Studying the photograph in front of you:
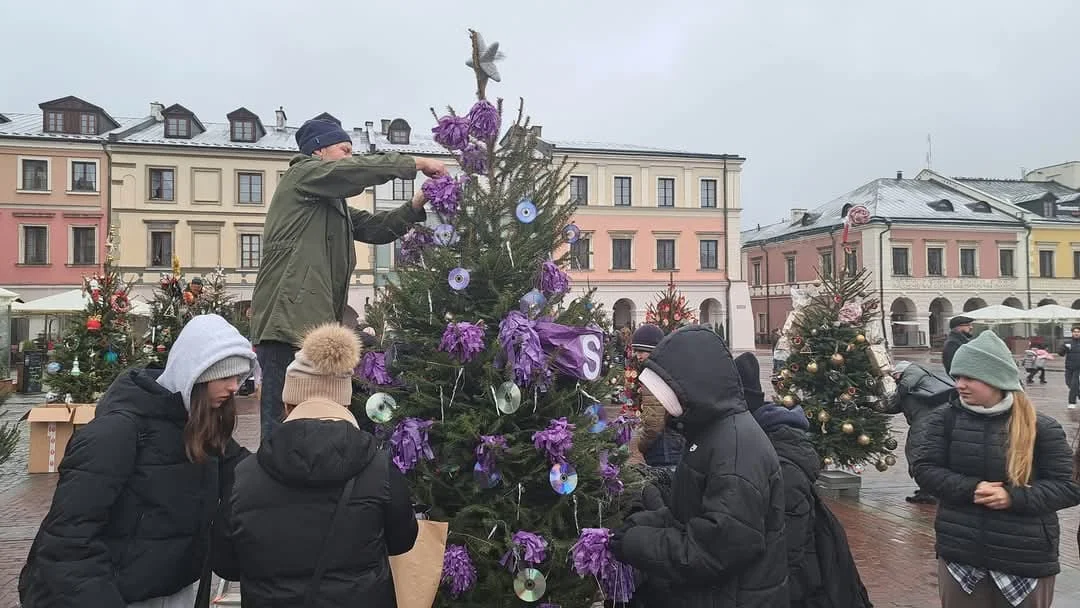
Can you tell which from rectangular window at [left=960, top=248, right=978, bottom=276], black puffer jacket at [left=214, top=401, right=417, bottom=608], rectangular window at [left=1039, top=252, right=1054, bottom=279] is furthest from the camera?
rectangular window at [left=1039, top=252, right=1054, bottom=279]

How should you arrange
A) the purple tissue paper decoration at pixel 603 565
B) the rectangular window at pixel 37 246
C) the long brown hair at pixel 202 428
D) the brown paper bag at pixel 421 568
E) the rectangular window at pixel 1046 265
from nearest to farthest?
the long brown hair at pixel 202 428 → the brown paper bag at pixel 421 568 → the purple tissue paper decoration at pixel 603 565 → the rectangular window at pixel 37 246 → the rectangular window at pixel 1046 265

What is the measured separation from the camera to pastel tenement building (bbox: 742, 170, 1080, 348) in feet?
155

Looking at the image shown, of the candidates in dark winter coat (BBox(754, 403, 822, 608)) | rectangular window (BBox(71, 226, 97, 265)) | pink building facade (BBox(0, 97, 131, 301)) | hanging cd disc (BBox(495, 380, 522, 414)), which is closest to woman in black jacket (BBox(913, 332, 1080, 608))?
dark winter coat (BBox(754, 403, 822, 608))

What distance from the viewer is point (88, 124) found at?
4006 cm

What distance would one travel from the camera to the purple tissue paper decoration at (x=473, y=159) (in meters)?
3.78

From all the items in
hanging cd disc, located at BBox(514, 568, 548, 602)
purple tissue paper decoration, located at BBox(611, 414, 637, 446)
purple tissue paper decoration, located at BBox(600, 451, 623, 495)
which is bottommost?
hanging cd disc, located at BBox(514, 568, 548, 602)

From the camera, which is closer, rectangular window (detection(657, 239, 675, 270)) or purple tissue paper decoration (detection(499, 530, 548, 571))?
purple tissue paper decoration (detection(499, 530, 548, 571))

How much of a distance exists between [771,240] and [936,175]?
1293cm

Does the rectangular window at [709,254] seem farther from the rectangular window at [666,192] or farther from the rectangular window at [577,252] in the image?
the rectangular window at [577,252]

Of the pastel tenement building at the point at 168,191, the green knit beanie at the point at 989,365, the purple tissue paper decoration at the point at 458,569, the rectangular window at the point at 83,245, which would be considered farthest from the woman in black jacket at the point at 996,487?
the rectangular window at the point at 83,245

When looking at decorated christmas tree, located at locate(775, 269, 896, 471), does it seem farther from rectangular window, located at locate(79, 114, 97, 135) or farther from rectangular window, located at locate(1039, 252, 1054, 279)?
rectangular window, located at locate(1039, 252, 1054, 279)

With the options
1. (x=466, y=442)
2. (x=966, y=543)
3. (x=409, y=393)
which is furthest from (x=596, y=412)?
(x=966, y=543)

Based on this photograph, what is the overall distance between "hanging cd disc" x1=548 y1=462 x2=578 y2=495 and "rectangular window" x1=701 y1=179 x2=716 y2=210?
4371cm

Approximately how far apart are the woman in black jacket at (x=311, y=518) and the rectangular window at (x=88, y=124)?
45018 mm
